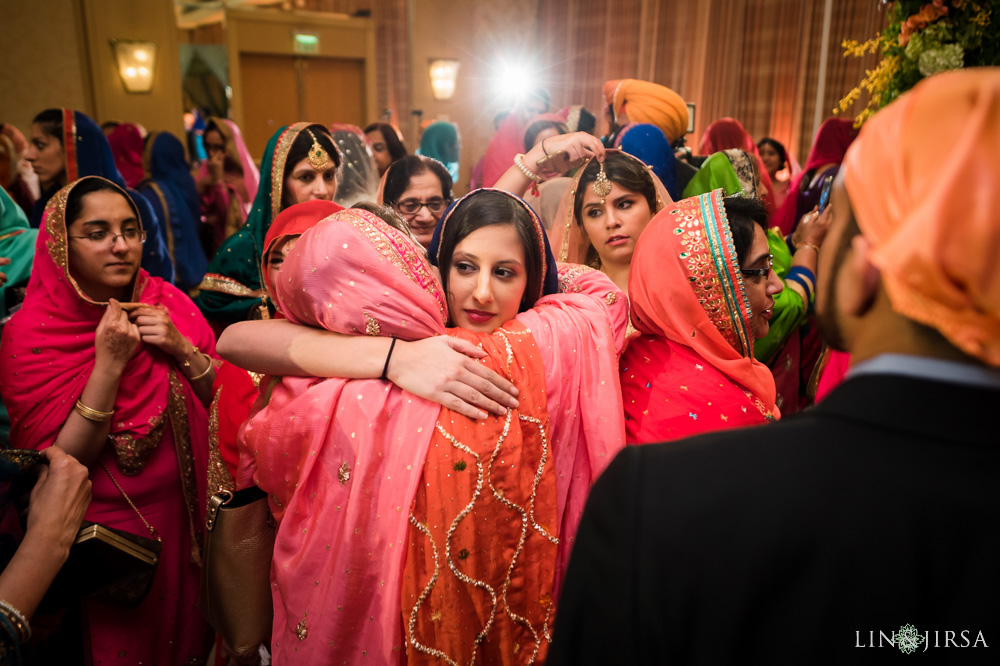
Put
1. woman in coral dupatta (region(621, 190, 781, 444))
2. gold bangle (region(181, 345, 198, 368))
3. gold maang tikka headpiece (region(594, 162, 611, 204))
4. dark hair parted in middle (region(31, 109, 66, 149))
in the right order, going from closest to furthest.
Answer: woman in coral dupatta (region(621, 190, 781, 444))
gold bangle (region(181, 345, 198, 368))
gold maang tikka headpiece (region(594, 162, 611, 204))
dark hair parted in middle (region(31, 109, 66, 149))

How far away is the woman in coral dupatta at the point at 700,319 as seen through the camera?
142cm

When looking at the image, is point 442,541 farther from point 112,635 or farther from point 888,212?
point 112,635

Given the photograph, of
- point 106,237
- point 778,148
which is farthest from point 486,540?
point 778,148

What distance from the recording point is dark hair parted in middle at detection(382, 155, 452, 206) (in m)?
2.49

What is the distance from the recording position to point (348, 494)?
4.05 ft

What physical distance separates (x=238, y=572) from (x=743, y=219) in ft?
4.68

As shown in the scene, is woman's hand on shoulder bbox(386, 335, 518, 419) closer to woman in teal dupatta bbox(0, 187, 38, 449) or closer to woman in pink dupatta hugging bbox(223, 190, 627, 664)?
woman in pink dupatta hugging bbox(223, 190, 627, 664)

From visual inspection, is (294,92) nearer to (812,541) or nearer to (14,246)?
(14,246)

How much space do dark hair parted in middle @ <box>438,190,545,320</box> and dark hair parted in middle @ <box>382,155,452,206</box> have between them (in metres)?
1.04

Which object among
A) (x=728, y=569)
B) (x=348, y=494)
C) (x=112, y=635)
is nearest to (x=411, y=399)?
(x=348, y=494)

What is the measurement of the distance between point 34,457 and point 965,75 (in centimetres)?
170

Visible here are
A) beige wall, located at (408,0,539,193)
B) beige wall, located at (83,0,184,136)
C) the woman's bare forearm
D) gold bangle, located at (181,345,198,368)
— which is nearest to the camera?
the woman's bare forearm

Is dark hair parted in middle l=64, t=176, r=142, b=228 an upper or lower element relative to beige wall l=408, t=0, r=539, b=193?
lower

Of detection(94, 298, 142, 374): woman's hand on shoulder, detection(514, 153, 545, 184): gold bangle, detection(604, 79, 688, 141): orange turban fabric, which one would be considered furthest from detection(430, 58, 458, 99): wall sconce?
detection(94, 298, 142, 374): woman's hand on shoulder
